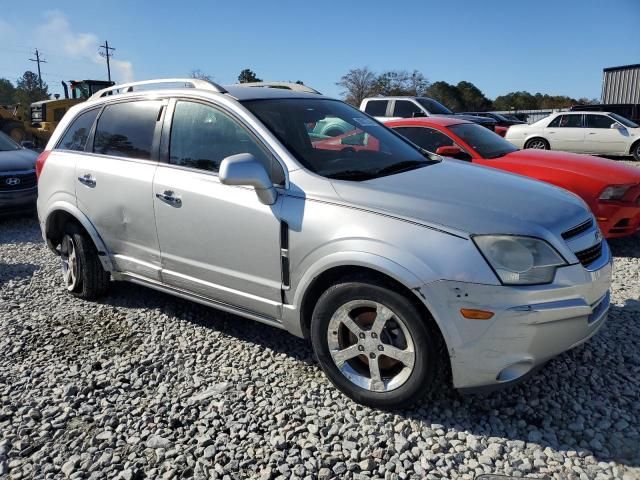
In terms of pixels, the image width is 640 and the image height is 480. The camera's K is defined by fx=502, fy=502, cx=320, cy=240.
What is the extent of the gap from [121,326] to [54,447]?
1469 mm

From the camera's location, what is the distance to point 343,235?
269 cm

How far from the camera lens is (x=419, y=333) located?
2545 millimetres

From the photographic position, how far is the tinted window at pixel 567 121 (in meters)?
15.1

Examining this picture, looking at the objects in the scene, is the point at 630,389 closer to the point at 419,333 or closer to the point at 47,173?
the point at 419,333

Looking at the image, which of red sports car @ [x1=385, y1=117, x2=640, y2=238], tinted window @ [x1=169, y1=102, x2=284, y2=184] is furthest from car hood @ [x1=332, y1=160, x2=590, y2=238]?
red sports car @ [x1=385, y1=117, x2=640, y2=238]

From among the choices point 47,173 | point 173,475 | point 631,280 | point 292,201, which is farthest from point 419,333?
point 47,173

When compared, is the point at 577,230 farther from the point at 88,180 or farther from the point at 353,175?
the point at 88,180

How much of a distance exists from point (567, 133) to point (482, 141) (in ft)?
33.9

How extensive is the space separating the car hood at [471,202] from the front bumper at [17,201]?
6974 mm

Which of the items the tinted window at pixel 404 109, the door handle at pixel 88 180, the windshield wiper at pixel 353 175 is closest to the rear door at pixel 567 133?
the tinted window at pixel 404 109

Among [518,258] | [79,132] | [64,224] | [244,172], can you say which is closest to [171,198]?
[244,172]

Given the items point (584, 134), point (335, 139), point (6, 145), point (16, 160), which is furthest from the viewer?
point (584, 134)

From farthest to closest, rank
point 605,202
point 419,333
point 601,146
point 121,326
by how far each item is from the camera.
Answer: point 601,146 < point 605,202 < point 121,326 < point 419,333

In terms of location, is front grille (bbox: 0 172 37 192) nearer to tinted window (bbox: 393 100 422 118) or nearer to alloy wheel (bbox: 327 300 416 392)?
alloy wheel (bbox: 327 300 416 392)
